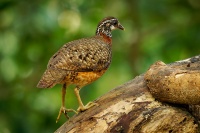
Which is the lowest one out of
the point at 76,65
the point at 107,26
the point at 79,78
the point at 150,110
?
the point at 150,110

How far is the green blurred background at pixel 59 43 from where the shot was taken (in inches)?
420

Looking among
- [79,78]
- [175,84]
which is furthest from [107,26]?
[175,84]

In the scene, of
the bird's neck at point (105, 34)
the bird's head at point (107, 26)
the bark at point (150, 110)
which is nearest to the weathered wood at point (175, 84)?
the bark at point (150, 110)

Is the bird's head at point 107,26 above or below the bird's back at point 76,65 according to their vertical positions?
above

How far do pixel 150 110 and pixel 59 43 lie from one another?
204 inches

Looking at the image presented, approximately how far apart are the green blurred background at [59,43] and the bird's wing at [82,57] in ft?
12.5

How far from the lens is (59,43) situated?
1100cm

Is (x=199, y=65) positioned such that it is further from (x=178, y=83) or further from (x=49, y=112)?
(x=49, y=112)

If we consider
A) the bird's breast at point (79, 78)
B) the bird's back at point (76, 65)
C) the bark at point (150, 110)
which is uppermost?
the bird's back at point (76, 65)

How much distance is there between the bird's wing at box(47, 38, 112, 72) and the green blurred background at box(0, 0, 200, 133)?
380 centimetres

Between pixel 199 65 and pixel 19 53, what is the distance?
5006mm

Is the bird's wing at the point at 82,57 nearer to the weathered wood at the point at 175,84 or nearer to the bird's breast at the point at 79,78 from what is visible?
the bird's breast at the point at 79,78

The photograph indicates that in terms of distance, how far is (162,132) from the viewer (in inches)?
230

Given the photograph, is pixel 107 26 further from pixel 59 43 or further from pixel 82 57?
pixel 59 43
